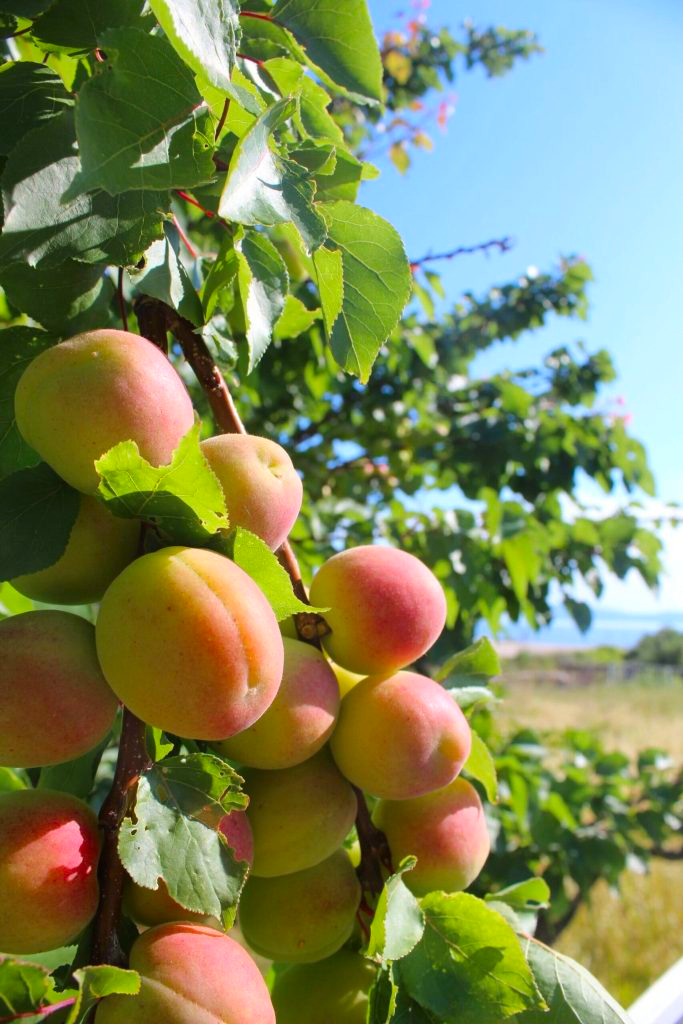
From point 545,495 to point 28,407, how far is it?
99.8 inches

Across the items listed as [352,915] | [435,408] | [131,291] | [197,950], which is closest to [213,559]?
[197,950]

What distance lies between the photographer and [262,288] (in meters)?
0.68

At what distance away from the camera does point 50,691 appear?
536mm

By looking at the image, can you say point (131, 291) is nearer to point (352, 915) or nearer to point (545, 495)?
point (352, 915)

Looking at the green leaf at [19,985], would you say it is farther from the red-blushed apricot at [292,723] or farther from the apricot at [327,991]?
the apricot at [327,991]

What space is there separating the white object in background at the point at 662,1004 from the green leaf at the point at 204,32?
98cm

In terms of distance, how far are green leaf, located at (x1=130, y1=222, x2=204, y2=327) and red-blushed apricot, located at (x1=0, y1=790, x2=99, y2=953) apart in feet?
1.34

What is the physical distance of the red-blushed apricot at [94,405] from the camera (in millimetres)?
525

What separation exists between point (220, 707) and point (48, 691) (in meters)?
0.13

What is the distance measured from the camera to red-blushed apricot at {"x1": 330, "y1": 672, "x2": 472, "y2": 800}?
0.69m

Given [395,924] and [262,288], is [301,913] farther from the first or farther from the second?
[262,288]

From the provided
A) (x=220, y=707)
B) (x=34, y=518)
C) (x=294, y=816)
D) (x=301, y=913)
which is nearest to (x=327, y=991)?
(x=301, y=913)

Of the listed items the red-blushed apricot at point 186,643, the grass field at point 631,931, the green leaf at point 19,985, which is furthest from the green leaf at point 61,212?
the grass field at point 631,931

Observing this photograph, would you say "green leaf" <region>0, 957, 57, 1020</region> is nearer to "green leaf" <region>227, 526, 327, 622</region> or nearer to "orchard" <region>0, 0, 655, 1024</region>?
"orchard" <region>0, 0, 655, 1024</region>
